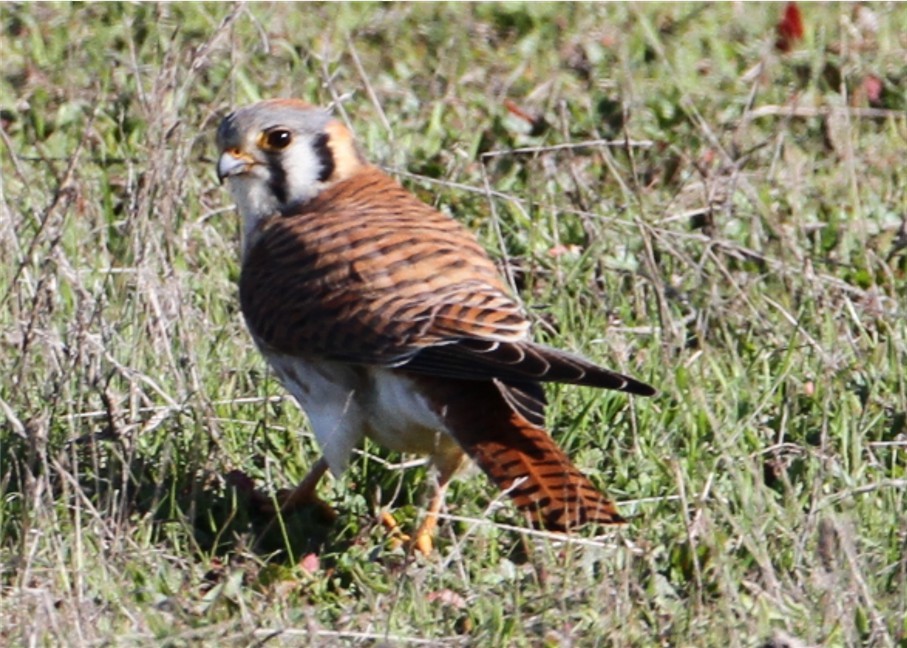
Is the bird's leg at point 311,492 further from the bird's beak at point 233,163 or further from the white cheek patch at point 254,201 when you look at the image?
the bird's beak at point 233,163

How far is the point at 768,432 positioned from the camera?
4656 mm

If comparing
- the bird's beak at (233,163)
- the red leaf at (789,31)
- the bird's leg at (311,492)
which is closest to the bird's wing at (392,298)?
the bird's beak at (233,163)

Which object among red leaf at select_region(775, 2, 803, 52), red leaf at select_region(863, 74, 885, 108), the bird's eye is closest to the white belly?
the bird's eye

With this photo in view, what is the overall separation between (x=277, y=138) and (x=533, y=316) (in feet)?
2.90

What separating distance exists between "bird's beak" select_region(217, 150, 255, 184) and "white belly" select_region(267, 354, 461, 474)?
1.91 ft

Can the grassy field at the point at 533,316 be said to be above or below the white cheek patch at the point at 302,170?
below

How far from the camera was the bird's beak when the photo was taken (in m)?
4.68

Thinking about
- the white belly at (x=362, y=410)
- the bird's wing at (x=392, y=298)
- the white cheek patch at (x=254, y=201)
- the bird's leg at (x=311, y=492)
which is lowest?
the bird's leg at (x=311, y=492)

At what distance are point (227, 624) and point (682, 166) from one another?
3.10m

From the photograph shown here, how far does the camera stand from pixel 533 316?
16.9ft

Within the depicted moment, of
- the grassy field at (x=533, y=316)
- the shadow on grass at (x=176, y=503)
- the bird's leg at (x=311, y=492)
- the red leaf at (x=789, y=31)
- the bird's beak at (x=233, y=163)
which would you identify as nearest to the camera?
the grassy field at (x=533, y=316)

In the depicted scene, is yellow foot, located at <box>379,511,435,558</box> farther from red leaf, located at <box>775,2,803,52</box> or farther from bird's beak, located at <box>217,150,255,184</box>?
red leaf, located at <box>775,2,803,52</box>

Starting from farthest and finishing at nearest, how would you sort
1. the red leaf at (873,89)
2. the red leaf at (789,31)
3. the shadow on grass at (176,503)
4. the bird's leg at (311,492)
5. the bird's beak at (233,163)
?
1. the red leaf at (789,31)
2. the red leaf at (873,89)
3. the bird's beak at (233,163)
4. the bird's leg at (311,492)
5. the shadow on grass at (176,503)

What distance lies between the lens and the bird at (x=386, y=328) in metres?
3.86
